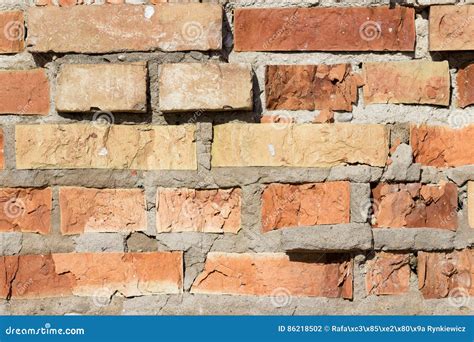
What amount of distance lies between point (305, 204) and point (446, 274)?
0.91ft

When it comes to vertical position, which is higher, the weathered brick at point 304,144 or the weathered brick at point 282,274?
the weathered brick at point 304,144

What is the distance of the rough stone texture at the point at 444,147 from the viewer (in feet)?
3.31

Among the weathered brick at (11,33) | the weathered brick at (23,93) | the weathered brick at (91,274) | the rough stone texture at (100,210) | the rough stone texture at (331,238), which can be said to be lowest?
the weathered brick at (91,274)

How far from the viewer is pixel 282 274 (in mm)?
1012

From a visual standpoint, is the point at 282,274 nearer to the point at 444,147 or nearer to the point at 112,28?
the point at 444,147

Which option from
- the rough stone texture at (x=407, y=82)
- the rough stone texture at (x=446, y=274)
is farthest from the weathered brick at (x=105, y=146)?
the rough stone texture at (x=446, y=274)

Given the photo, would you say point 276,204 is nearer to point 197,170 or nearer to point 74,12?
point 197,170

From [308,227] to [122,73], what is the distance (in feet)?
1.36

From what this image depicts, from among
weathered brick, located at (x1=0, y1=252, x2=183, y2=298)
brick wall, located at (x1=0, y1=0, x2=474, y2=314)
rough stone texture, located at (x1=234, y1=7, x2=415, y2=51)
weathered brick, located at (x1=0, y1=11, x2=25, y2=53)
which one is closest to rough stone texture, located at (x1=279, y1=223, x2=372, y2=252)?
brick wall, located at (x1=0, y1=0, x2=474, y2=314)

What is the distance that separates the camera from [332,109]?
3.30ft

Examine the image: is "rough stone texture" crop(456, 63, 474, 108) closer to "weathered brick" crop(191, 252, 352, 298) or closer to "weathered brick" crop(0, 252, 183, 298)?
"weathered brick" crop(191, 252, 352, 298)

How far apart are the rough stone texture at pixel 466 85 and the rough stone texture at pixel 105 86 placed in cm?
55

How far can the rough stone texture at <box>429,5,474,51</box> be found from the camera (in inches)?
38.5

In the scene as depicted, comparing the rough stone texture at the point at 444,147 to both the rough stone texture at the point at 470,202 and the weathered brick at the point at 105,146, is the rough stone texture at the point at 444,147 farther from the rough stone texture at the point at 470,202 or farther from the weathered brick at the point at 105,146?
the weathered brick at the point at 105,146
